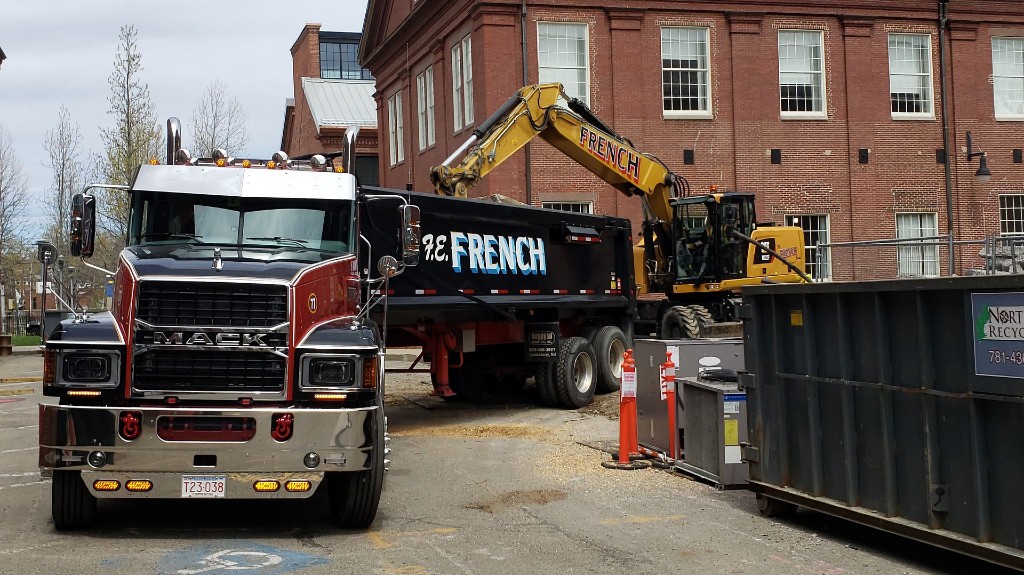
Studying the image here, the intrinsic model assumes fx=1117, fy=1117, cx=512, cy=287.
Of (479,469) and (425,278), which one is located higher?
(425,278)

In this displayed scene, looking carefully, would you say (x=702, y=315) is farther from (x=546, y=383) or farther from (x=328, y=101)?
(x=328, y=101)

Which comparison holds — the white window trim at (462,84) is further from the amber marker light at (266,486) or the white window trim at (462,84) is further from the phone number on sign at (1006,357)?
the phone number on sign at (1006,357)

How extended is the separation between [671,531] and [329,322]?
124 inches

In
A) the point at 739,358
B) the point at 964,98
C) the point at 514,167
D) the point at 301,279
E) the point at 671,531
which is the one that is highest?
the point at 964,98

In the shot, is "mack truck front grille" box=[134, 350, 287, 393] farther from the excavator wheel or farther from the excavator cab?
the excavator cab

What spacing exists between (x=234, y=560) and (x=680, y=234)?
647 inches

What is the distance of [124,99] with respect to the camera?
3509 centimetres

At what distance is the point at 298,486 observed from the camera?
26.6 ft

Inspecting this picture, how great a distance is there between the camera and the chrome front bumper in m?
7.95

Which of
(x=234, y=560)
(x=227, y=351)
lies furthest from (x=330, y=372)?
(x=234, y=560)

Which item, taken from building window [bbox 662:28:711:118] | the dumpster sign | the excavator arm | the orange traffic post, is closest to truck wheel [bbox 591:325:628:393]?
the excavator arm

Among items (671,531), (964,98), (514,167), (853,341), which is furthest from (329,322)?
(964,98)

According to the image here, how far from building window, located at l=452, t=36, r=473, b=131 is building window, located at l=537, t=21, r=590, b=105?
7.36 ft

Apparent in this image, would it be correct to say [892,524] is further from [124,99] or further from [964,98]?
[124,99]
